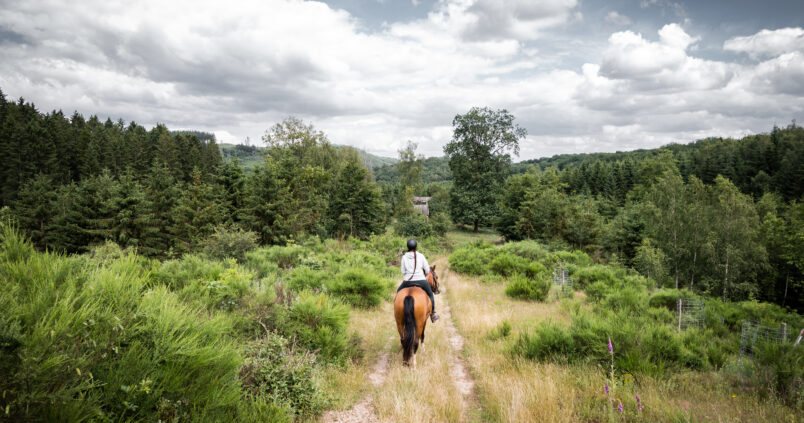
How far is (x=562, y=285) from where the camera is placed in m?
13.9

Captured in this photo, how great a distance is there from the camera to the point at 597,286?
1287cm

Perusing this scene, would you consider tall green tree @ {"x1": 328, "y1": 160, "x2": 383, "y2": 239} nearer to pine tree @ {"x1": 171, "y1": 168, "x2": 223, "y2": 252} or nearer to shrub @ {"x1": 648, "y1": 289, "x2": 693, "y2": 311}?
pine tree @ {"x1": 171, "y1": 168, "x2": 223, "y2": 252}

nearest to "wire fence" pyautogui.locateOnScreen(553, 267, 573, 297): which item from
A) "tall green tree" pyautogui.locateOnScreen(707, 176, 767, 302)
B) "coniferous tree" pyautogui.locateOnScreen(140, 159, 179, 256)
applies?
"tall green tree" pyautogui.locateOnScreen(707, 176, 767, 302)

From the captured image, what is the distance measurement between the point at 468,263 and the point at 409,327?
12910 millimetres

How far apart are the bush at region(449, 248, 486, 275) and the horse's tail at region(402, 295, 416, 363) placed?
1232 cm

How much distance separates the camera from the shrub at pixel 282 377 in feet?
13.6

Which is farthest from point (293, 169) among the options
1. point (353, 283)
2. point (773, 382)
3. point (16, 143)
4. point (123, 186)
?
point (16, 143)

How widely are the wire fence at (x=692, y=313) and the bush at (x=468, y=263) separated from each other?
8.27 metres

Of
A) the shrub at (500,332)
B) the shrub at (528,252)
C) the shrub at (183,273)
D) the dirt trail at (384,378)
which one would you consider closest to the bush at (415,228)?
the shrub at (528,252)

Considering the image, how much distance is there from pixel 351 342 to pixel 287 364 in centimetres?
215

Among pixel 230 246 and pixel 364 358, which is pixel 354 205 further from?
pixel 364 358

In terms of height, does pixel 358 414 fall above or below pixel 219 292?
below

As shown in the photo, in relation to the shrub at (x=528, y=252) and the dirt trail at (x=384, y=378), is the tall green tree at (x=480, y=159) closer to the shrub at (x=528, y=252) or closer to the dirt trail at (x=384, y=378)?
the shrub at (x=528, y=252)

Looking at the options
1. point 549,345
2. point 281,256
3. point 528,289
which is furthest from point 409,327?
point 281,256
